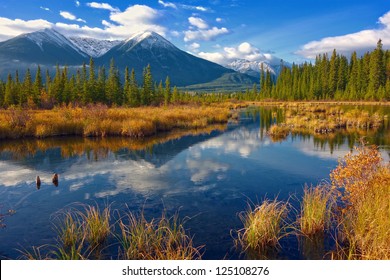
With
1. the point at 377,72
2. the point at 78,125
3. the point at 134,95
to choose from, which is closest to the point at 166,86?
the point at 134,95

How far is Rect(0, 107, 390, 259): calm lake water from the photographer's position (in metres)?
10.4

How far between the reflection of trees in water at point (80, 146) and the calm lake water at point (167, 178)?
0.25ft

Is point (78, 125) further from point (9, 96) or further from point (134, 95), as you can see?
point (9, 96)

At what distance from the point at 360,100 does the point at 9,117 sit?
96411 mm

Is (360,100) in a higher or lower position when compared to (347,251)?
higher

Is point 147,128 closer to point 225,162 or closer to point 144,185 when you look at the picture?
point 225,162

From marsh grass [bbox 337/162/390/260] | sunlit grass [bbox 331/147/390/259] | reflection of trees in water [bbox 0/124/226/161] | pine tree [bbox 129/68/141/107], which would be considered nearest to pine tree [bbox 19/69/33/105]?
pine tree [bbox 129/68/141/107]

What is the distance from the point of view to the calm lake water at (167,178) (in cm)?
1045

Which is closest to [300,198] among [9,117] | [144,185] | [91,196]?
[144,185]

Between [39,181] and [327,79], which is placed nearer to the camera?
[39,181]

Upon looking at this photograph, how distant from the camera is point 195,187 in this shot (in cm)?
1513

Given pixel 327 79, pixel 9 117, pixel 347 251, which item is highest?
pixel 327 79

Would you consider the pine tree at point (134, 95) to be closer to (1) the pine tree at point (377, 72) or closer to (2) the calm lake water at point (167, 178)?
(2) the calm lake water at point (167, 178)

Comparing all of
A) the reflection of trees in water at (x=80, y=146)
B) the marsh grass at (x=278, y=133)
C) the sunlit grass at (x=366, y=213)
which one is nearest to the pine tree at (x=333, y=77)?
the marsh grass at (x=278, y=133)
